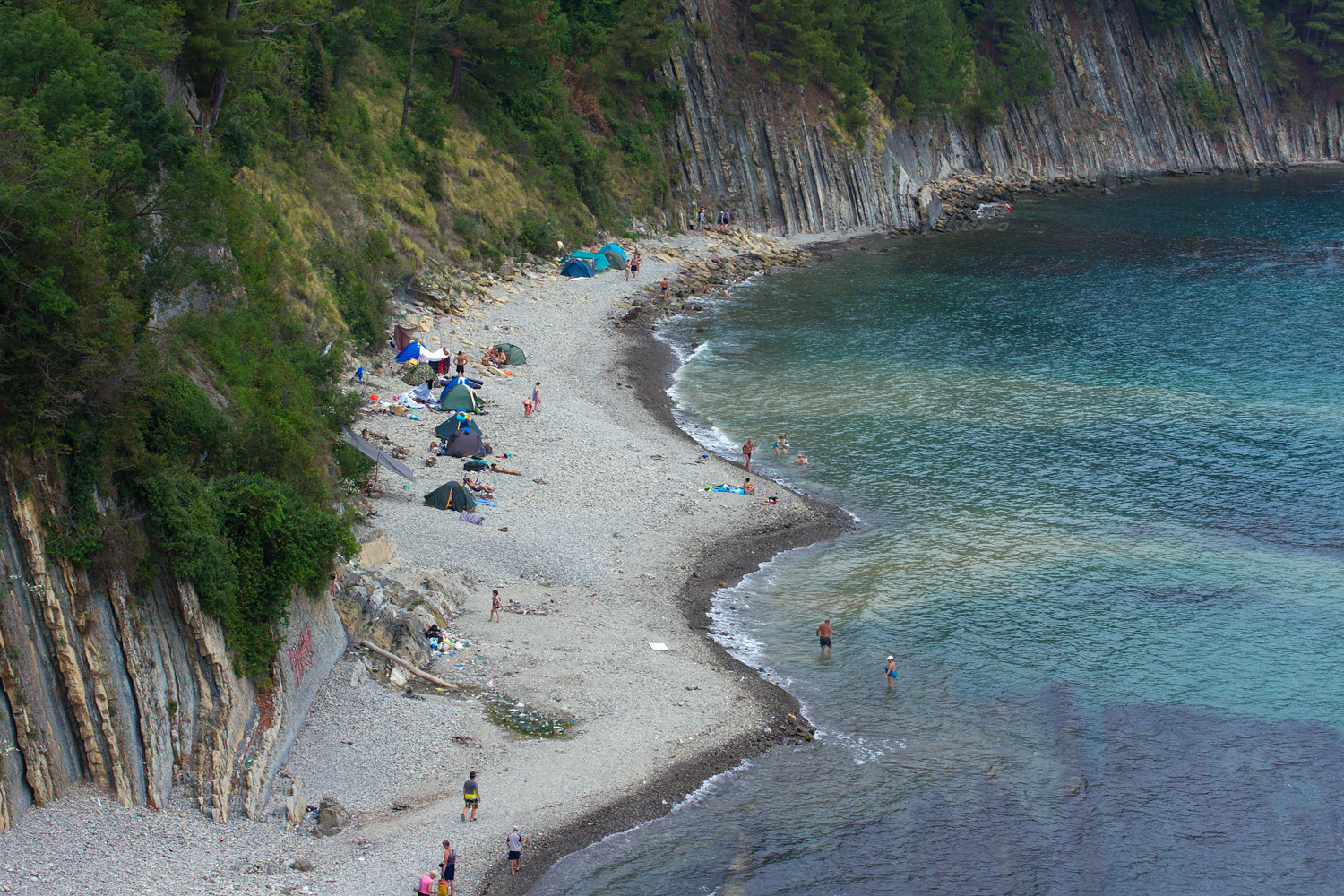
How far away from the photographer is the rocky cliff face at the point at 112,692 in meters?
18.4

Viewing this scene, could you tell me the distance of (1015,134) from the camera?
390ft

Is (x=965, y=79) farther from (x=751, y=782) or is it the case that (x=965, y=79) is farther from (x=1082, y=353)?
(x=751, y=782)

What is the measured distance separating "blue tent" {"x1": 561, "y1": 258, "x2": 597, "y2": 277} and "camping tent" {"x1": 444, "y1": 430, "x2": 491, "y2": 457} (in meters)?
29.2

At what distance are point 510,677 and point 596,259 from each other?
4554 centimetres

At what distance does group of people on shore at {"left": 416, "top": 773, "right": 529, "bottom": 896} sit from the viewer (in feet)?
65.9

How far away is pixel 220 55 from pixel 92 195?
534 inches

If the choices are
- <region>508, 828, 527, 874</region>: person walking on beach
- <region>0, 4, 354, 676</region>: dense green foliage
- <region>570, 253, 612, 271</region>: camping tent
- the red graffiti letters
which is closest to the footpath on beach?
<region>508, 828, 527, 874</region>: person walking on beach

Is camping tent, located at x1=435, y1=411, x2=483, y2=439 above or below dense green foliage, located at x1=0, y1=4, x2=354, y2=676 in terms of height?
below

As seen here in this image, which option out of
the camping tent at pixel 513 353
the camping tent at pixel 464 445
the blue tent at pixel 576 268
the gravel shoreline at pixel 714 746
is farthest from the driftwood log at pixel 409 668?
the blue tent at pixel 576 268

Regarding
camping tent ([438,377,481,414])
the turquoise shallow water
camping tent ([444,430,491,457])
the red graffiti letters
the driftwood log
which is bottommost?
the turquoise shallow water

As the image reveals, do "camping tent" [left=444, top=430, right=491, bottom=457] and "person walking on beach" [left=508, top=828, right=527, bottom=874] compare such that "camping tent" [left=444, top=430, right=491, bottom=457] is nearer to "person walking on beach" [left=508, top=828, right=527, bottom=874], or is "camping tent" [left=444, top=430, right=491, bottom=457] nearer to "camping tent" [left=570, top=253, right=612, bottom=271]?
"person walking on beach" [left=508, top=828, right=527, bottom=874]

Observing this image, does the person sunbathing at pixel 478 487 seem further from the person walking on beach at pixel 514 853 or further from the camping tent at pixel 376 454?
the person walking on beach at pixel 514 853

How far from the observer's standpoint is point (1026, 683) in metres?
28.8

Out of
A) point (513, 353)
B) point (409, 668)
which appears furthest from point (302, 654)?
point (513, 353)
